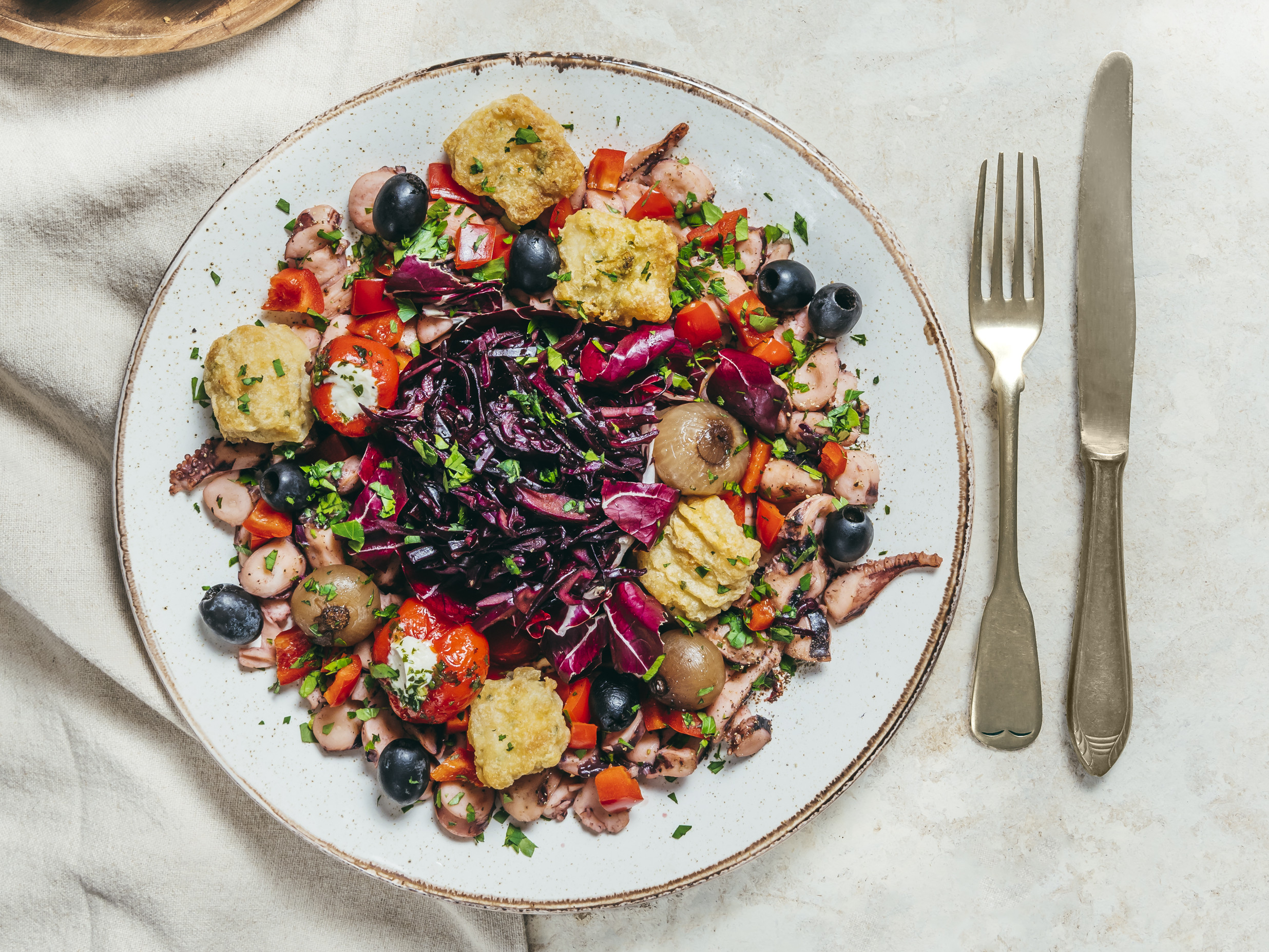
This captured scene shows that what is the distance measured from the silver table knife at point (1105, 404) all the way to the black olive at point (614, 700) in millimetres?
1868

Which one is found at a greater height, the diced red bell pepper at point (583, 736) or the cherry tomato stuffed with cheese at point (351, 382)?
the cherry tomato stuffed with cheese at point (351, 382)

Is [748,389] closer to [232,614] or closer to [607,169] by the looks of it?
[607,169]

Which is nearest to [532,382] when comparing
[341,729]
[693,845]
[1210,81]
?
[341,729]

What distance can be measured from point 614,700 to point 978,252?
7.46ft

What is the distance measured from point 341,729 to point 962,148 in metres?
3.41

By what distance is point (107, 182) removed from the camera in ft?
Answer: 10.8

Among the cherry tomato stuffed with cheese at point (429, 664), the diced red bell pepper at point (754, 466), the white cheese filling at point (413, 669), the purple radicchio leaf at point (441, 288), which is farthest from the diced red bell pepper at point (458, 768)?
the purple radicchio leaf at point (441, 288)

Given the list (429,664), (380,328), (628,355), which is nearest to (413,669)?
(429,664)

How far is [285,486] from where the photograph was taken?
114 inches

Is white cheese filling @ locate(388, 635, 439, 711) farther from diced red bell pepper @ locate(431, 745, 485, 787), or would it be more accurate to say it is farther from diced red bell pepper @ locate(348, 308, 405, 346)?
diced red bell pepper @ locate(348, 308, 405, 346)

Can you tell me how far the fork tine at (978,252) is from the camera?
10.9ft

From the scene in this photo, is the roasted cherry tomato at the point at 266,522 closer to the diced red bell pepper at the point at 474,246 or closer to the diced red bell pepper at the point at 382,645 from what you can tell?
the diced red bell pepper at the point at 382,645

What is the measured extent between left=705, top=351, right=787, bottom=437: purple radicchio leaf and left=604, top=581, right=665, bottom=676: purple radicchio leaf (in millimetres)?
747

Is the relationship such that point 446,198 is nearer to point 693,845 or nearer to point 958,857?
point 693,845
